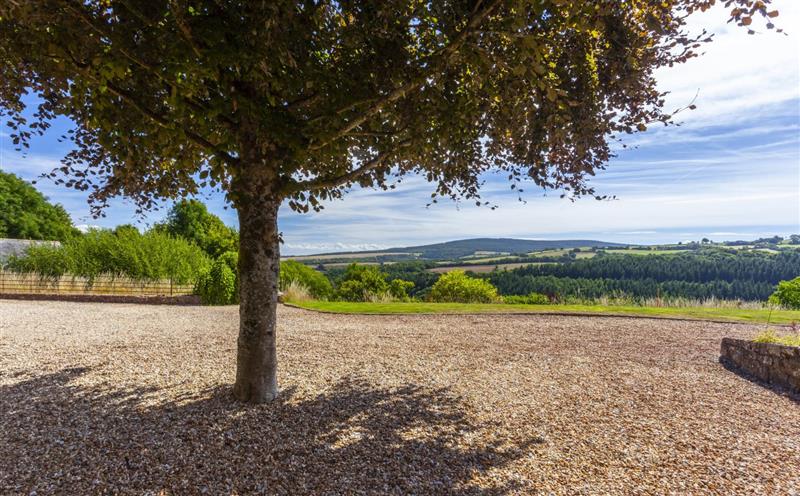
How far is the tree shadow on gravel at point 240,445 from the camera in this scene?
2.79 metres

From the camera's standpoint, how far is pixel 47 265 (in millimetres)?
16656

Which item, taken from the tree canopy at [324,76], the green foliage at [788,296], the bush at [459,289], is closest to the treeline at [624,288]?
the green foliage at [788,296]

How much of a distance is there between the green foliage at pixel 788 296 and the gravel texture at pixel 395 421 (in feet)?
40.0

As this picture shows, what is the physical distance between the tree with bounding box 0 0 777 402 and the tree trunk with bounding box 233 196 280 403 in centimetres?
2

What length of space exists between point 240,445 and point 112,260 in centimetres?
1713

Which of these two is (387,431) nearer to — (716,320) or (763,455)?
(763,455)

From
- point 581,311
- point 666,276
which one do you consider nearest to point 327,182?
point 581,311

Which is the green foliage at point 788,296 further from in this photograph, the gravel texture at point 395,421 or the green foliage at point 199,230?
the green foliage at point 199,230

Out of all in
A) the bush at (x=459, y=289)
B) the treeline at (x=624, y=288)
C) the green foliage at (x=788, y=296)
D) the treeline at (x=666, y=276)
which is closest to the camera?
the green foliage at (x=788, y=296)

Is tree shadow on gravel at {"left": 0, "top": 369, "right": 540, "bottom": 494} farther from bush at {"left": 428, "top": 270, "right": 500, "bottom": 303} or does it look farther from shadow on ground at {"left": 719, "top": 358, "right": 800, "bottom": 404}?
bush at {"left": 428, "top": 270, "right": 500, "bottom": 303}

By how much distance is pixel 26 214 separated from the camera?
34594 millimetres

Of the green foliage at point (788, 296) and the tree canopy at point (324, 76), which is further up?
the tree canopy at point (324, 76)

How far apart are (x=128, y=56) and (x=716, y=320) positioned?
12.9 meters

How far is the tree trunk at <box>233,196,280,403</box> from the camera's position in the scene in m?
4.11
